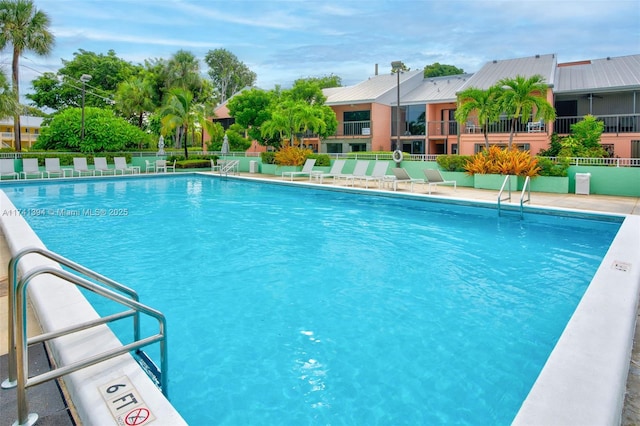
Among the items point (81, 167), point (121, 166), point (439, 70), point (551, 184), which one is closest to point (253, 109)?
point (121, 166)

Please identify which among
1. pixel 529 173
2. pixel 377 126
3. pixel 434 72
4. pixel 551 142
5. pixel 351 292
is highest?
pixel 434 72

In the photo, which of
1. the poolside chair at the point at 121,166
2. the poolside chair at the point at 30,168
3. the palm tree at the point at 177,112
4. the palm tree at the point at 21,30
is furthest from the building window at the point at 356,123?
the palm tree at the point at 21,30

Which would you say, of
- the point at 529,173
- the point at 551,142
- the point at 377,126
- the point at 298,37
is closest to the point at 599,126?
the point at 551,142

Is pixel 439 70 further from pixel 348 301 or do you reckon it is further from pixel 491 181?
pixel 348 301

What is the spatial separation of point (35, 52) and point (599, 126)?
29516mm

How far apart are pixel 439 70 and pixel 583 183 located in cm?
3830

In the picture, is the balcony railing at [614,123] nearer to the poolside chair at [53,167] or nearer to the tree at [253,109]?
the tree at [253,109]

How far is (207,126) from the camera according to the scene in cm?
2853

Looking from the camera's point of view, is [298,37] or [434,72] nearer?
[298,37]

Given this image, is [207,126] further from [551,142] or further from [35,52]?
[551,142]

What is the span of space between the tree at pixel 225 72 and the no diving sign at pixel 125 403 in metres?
57.3

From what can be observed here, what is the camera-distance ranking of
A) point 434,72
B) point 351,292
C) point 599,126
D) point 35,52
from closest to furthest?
point 351,292 → point 599,126 → point 35,52 → point 434,72

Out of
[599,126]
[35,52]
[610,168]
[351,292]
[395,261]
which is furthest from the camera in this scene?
[35,52]

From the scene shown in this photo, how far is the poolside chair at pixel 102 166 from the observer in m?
22.7
